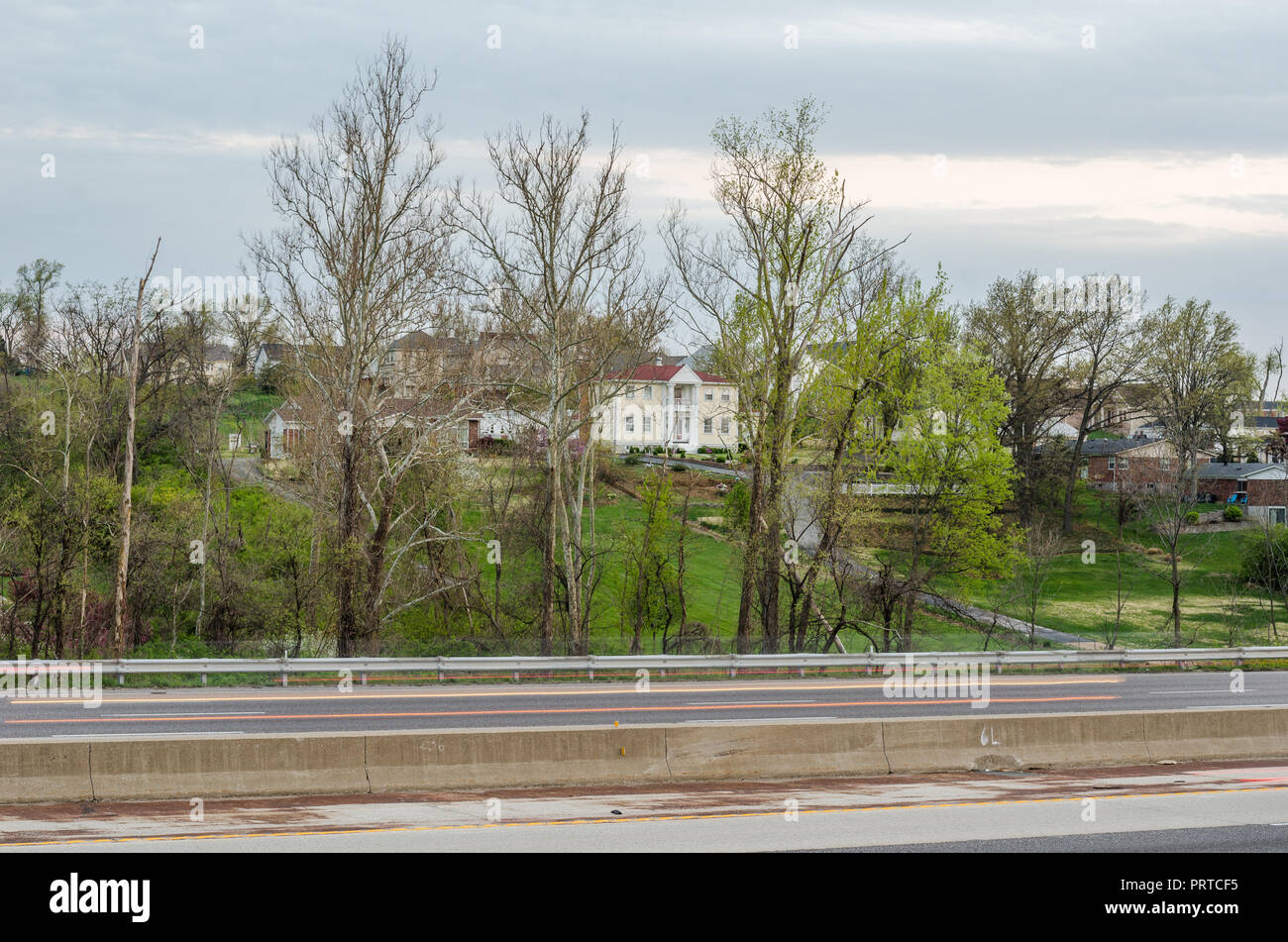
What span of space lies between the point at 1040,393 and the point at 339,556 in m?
52.0

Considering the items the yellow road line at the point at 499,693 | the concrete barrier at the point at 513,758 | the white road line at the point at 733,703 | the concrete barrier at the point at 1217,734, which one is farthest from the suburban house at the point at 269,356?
the concrete barrier at the point at 1217,734

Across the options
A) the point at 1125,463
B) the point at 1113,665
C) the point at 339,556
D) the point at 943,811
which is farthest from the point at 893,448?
the point at 1125,463

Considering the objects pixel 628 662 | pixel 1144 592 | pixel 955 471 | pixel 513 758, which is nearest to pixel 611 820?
pixel 513 758

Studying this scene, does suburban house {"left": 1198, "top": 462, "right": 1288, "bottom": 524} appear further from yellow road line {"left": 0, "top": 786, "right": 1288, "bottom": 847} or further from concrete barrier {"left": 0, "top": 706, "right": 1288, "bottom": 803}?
yellow road line {"left": 0, "top": 786, "right": 1288, "bottom": 847}

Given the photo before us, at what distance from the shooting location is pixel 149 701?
73.9ft

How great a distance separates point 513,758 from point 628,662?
13778 millimetres

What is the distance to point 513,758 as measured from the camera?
47.1 feet

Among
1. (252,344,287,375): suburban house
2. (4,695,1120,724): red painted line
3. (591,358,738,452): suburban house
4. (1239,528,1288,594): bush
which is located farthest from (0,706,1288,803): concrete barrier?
(591,358,738,452): suburban house

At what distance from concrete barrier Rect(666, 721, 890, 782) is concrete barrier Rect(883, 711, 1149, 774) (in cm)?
38

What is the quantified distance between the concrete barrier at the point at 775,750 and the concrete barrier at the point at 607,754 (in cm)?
2

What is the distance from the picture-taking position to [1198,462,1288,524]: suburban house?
3130 inches

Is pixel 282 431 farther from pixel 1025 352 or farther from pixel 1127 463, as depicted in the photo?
pixel 1127 463

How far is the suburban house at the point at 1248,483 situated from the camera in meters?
79.5

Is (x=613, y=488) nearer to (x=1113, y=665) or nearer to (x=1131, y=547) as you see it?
(x=1131, y=547)
